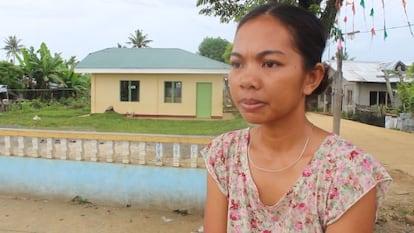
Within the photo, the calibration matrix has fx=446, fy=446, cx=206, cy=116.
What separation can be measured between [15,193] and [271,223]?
4671 mm

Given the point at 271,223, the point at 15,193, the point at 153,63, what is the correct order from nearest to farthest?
the point at 271,223, the point at 15,193, the point at 153,63

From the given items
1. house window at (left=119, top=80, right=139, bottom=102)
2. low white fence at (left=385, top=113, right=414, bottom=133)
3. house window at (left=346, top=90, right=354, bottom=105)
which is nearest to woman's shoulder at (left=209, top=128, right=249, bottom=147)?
low white fence at (left=385, top=113, right=414, bottom=133)

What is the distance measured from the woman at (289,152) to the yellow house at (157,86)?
650 inches

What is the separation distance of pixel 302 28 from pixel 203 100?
17208 mm

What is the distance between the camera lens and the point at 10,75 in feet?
75.0

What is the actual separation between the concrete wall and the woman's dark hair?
11.6 feet

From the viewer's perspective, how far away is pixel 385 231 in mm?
4367

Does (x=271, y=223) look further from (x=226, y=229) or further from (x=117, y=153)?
(x=117, y=153)

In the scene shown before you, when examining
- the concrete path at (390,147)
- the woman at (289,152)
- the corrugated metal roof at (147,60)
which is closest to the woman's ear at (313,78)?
the woman at (289,152)

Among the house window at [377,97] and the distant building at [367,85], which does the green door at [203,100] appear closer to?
the distant building at [367,85]

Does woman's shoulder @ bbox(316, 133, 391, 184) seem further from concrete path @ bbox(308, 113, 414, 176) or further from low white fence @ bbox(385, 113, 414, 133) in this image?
low white fence @ bbox(385, 113, 414, 133)

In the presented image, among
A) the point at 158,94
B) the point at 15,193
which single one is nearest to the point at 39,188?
the point at 15,193

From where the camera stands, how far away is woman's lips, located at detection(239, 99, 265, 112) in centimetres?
112

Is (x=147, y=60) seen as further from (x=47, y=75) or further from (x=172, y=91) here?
A: (x=47, y=75)
